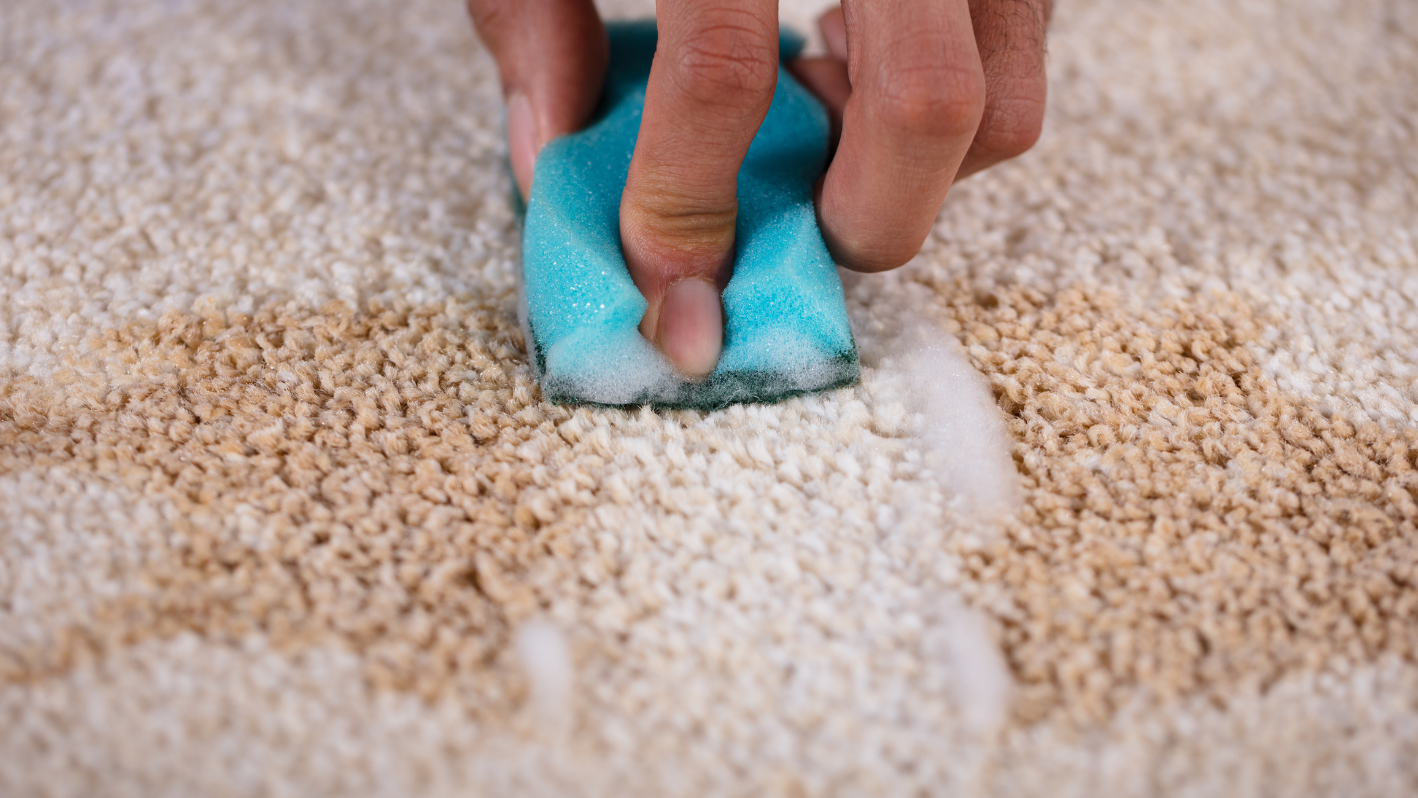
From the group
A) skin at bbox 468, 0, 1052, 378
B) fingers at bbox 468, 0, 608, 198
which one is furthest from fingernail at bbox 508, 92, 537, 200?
skin at bbox 468, 0, 1052, 378

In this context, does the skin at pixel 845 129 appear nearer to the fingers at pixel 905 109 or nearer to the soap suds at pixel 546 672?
the fingers at pixel 905 109

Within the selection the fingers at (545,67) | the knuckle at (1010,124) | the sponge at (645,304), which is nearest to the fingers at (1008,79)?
the knuckle at (1010,124)

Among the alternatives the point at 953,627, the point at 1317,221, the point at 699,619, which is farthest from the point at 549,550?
the point at 1317,221

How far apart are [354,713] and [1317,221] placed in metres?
0.63

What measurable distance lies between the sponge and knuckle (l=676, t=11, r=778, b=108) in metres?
0.08

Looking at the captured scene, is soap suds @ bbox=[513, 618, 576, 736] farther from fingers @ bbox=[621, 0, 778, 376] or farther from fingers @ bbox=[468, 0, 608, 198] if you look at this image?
fingers @ bbox=[468, 0, 608, 198]

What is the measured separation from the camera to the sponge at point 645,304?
471 mm

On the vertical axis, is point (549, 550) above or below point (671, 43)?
below

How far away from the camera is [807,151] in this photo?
1.82ft

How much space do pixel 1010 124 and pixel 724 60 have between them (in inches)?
6.6

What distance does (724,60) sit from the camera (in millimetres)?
431

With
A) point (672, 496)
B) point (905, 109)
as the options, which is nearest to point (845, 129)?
point (905, 109)

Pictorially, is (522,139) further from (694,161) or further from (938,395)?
(938,395)

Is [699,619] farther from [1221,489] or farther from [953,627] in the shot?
[1221,489]
